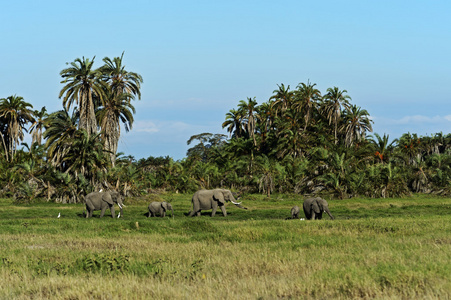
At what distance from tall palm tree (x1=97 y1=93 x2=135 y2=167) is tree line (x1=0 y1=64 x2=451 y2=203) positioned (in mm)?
99

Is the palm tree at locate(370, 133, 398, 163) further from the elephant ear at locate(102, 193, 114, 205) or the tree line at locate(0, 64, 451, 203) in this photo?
the elephant ear at locate(102, 193, 114, 205)

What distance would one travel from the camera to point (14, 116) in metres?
68.9

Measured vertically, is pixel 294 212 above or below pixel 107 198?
below

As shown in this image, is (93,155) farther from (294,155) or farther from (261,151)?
(261,151)

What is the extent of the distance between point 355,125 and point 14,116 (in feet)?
141

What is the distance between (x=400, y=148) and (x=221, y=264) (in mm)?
67479

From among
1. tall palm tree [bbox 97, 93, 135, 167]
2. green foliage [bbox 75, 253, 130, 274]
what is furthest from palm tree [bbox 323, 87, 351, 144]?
green foliage [bbox 75, 253, 130, 274]

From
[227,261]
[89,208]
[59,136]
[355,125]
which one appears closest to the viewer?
[227,261]

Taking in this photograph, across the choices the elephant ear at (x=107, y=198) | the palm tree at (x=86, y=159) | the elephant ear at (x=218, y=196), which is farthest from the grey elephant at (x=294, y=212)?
the palm tree at (x=86, y=159)

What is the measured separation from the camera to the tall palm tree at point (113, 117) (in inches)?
2069

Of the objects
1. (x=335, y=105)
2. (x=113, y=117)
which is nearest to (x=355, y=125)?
(x=335, y=105)

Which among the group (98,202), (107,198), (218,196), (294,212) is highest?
(218,196)

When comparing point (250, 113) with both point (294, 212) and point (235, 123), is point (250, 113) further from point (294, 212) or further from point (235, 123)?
point (294, 212)

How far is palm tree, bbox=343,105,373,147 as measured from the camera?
6316cm
